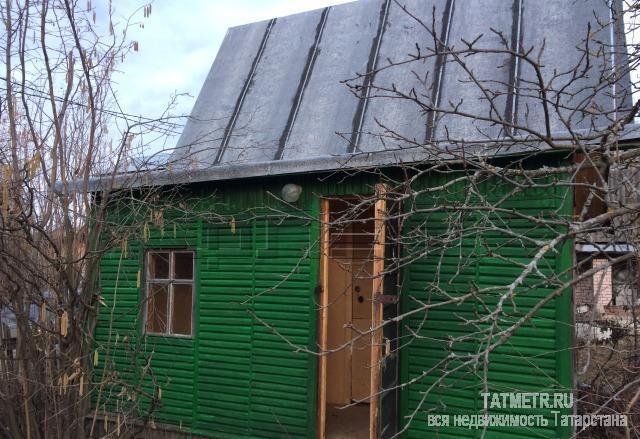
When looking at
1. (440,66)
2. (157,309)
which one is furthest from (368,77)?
(157,309)

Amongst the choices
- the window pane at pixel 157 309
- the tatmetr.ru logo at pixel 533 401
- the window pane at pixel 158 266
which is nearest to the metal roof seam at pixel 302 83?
the window pane at pixel 158 266

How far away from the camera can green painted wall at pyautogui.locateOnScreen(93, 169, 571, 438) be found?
519 cm

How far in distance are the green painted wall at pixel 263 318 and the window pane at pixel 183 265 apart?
9.0 inches

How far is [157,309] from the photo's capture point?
743 cm

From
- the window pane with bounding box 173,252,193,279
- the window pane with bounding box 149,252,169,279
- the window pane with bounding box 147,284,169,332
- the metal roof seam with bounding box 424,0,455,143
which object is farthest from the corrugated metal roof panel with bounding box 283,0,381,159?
the window pane with bounding box 147,284,169,332

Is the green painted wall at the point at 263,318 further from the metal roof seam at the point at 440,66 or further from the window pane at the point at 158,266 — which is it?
the metal roof seam at the point at 440,66

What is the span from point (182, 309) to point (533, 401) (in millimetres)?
4493

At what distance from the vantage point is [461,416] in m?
5.12

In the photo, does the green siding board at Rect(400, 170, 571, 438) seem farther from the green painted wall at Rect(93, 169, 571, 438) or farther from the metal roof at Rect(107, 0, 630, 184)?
the metal roof at Rect(107, 0, 630, 184)

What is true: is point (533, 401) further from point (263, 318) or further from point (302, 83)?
point (302, 83)

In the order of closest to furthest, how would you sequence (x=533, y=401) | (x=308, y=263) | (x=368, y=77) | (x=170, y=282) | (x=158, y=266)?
(x=533, y=401), (x=308, y=263), (x=368, y=77), (x=170, y=282), (x=158, y=266)

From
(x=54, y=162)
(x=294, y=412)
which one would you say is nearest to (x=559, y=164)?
(x=294, y=412)

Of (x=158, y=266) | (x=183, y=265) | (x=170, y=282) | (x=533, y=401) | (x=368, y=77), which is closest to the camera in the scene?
(x=533, y=401)

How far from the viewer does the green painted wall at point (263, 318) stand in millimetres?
5188
